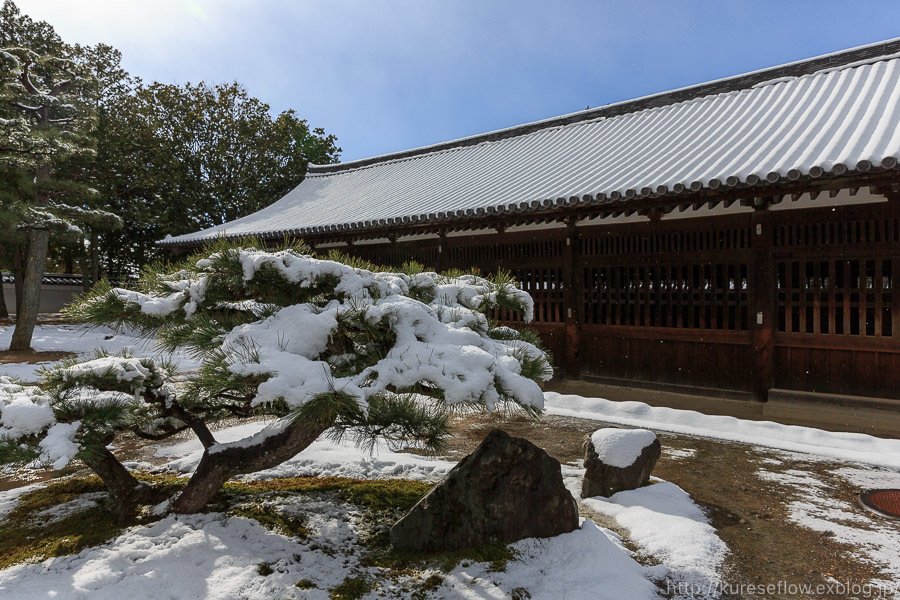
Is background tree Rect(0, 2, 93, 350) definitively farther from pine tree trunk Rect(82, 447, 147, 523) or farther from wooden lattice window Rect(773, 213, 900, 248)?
wooden lattice window Rect(773, 213, 900, 248)

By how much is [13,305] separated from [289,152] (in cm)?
1721

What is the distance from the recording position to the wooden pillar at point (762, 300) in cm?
612

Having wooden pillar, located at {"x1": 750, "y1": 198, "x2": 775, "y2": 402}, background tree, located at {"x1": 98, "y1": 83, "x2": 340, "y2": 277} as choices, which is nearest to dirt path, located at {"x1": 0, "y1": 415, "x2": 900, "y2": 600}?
wooden pillar, located at {"x1": 750, "y1": 198, "x2": 775, "y2": 402}

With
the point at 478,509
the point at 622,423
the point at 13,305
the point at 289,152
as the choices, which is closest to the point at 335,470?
the point at 478,509

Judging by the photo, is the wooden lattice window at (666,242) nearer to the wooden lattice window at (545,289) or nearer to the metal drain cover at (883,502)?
the wooden lattice window at (545,289)

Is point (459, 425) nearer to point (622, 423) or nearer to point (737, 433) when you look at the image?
point (622, 423)

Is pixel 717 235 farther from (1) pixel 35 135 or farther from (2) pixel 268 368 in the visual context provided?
(1) pixel 35 135

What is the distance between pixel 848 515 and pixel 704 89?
10.0 m

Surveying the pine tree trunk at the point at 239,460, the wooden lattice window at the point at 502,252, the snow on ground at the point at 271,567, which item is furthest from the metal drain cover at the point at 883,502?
the wooden lattice window at the point at 502,252

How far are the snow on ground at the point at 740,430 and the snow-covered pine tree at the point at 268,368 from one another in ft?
12.0

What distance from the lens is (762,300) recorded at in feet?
20.2

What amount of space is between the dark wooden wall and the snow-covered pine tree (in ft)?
15.1

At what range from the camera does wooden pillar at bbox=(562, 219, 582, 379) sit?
7.70 m

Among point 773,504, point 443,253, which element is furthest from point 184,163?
point 773,504
